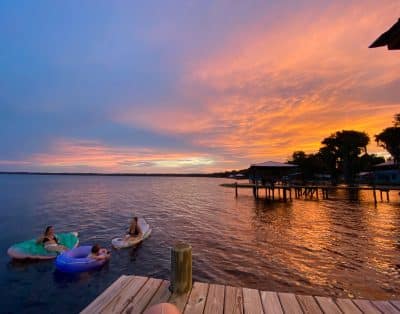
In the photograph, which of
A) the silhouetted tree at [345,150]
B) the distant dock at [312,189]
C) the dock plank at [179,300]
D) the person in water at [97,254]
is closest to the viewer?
the dock plank at [179,300]

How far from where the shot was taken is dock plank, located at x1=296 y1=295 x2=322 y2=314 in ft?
13.9

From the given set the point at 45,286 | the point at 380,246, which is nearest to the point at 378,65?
the point at 380,246

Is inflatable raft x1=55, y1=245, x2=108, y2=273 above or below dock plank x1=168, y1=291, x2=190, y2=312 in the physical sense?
below

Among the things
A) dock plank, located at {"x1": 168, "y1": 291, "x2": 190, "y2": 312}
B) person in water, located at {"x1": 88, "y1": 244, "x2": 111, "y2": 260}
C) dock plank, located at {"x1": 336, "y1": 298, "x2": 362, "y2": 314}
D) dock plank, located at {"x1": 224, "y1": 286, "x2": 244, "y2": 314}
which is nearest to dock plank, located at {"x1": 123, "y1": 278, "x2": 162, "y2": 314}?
dock plank, located at {"x1": 168, "y1": 291, "x2": 190, "y2": 312}

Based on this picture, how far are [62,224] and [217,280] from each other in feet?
64.9

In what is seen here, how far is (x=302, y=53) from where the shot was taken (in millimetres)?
16688

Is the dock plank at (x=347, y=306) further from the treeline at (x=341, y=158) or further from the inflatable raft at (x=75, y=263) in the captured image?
the treeline at (x=341, y=158)

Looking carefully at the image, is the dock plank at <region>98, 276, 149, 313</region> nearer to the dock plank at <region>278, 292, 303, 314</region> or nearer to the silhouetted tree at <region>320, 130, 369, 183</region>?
the dock plank at <region>278, 292, 303, 314</region>

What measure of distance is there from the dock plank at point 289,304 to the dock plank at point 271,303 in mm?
89

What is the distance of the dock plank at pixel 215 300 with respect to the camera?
13.7ft

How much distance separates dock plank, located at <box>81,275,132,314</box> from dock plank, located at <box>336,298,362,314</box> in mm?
4531

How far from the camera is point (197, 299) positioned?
4.52 m

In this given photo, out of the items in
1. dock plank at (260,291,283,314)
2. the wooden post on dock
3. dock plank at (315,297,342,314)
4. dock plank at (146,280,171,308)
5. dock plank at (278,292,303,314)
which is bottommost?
dock plank at (315,297,342,314)

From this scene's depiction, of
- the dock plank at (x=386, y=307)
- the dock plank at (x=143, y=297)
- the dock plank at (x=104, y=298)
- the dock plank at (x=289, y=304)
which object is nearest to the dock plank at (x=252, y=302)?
the dock plank at (x=289, y=304)
